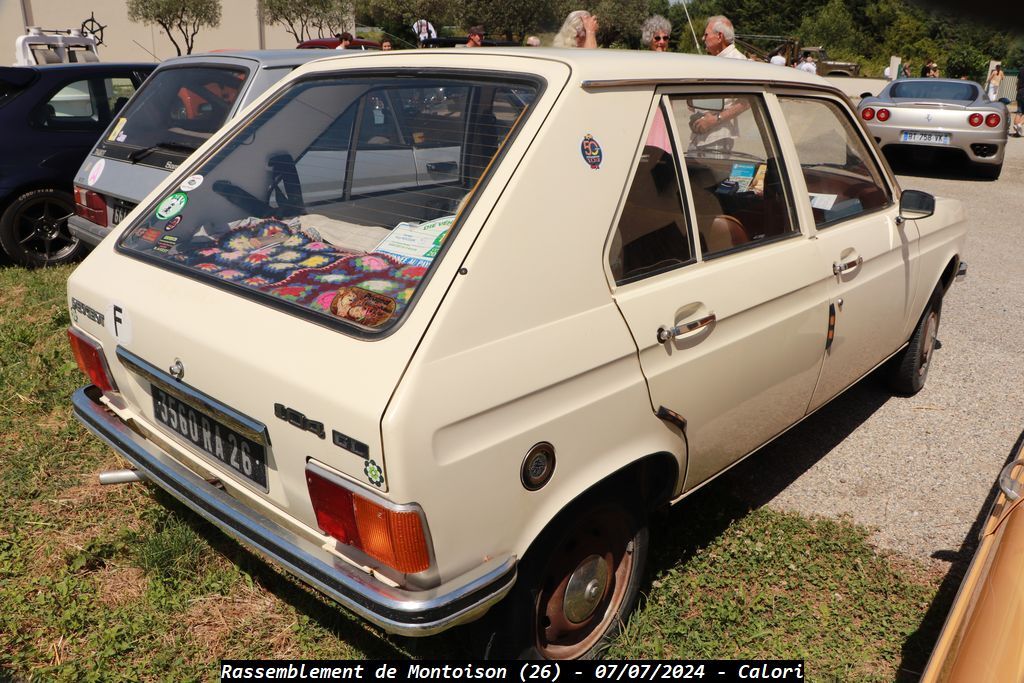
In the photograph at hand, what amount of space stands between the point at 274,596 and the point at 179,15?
36.9 meters

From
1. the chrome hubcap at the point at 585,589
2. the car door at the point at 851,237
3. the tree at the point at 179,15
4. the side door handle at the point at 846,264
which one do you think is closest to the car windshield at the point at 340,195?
the chrome hubcap at the point at 585,589

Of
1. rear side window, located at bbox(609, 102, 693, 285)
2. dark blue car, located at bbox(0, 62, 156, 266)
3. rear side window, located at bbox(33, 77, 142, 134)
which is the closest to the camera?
rear side window, located at bbox(609, 102, 693, 285)

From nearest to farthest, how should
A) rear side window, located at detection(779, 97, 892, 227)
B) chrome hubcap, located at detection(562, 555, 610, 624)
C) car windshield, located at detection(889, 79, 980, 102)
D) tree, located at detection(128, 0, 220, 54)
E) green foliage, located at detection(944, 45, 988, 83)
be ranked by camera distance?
chrome hubcap, located at detection(562, 555, 610, 624), rear side window, located at detection(779, 97, 892, 227), car windshield, located at detection(889, 79, 980, 102), tree, located at detection(128, 0, 220, 54), green foliage, located at detection(944, 45, 988, 83)

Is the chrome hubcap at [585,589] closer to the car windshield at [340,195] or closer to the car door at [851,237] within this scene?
the car windshield at [340,195]

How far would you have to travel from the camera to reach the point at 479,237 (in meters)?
2.05

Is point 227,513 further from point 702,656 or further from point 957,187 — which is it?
point 957,187

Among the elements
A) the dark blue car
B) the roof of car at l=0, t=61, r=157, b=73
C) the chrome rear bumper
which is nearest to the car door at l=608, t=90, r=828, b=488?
the chrome rear bumper

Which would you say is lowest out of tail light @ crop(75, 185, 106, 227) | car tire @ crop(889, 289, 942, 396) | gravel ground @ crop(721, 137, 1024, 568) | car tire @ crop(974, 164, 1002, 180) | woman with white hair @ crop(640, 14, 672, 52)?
car tire @ crop(974, 164, 1002, 180)

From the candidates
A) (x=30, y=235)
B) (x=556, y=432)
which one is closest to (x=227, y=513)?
(x=556, y=432)

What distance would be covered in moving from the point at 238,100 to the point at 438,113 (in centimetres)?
293

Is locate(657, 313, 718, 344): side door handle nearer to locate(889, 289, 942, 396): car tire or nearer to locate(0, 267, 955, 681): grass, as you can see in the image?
locate(0, 267, 955, 681): grass

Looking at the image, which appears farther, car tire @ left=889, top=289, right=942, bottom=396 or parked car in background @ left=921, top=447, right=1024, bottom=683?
car tire @ left=889, top=289, right=942, bottom=396

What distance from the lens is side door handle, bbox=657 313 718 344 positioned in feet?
7.98

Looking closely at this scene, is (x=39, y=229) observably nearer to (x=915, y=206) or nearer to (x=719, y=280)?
(x=719, y=280)
